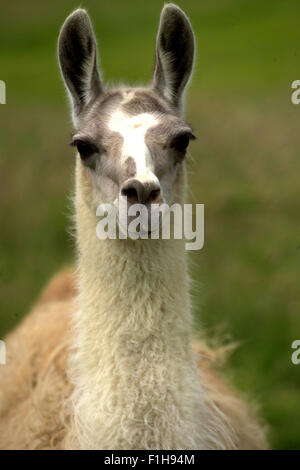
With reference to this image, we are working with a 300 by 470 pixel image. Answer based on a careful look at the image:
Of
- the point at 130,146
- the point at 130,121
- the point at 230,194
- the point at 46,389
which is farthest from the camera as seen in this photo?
the point at 230,194

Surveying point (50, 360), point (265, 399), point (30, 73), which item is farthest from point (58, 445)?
point (30, 73)

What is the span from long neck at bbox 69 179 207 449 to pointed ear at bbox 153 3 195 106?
0.67 metres

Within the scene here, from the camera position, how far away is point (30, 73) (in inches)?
821

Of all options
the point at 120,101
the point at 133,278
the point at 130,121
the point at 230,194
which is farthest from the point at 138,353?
the point at 230,194

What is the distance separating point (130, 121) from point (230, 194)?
740cm

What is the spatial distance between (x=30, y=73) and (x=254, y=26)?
652 cm

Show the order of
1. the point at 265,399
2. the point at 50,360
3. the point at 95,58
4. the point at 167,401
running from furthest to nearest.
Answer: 1. the point at 265,399
2. the point at 50,360
3. the point at 95,58
4. the point at 167,401

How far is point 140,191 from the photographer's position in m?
2.71

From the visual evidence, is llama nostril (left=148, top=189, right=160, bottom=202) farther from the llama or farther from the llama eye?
the llama eye

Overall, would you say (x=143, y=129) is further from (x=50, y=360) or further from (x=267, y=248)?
(x=267, y=248)

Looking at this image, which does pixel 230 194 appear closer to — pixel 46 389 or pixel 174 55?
pixel 46 389

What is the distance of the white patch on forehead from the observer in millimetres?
2818

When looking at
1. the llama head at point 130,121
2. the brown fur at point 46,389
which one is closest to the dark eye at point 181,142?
the llama head at point 130,121

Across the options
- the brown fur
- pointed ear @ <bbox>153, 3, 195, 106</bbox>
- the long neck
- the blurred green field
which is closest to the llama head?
pointed ear @ <bbox>153, 3, 195, 106</bbox>
